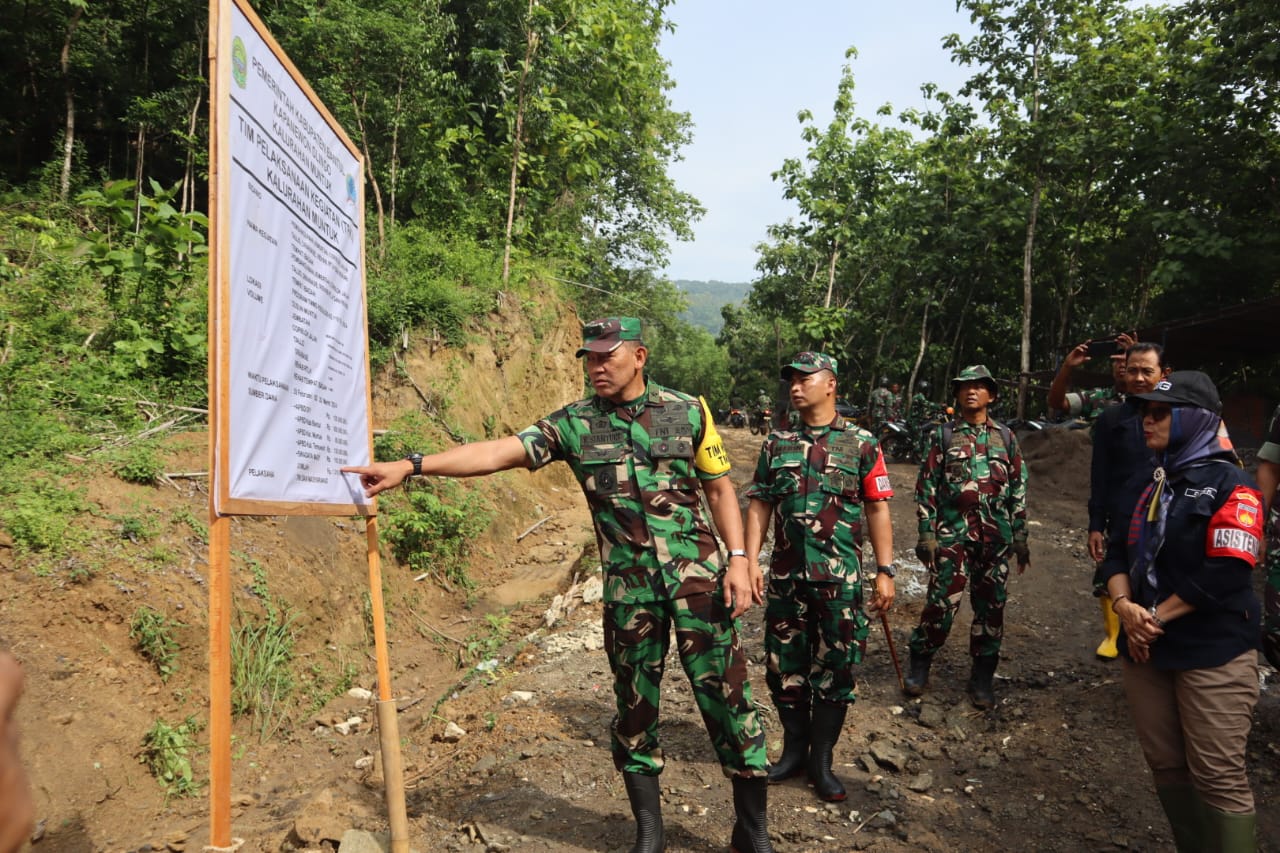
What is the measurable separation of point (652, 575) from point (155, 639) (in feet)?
8.66

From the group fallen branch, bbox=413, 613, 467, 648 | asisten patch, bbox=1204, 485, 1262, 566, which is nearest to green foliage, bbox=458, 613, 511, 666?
fallen branch, bbox=413, 613, 467, 648

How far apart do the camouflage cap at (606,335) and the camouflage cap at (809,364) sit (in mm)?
986

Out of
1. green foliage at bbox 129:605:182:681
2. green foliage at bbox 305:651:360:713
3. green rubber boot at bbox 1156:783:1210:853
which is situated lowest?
green foliage at bbox 305:651:360:713

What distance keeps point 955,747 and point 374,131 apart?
9.97 m

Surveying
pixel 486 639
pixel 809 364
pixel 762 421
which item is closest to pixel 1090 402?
pixel 809 364

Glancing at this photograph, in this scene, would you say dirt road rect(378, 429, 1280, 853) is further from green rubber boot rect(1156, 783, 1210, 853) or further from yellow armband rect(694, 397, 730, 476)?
yellow armband rect(694, 397, 730, 476)

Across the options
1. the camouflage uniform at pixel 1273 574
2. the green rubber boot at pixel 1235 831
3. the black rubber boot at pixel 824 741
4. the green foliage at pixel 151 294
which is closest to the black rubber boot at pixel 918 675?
the black rubber boot at pixel 824 741

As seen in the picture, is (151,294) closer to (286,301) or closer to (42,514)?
(42,514)

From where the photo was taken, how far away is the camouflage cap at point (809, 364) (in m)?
3.39

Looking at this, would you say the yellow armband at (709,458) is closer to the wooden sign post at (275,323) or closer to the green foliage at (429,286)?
the wooden sign post at (275,323)

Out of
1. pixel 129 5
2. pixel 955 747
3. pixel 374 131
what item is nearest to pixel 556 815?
pixel 955 747

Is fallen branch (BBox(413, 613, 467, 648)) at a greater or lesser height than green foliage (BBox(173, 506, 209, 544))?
lesser

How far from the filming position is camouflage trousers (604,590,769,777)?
2.62m

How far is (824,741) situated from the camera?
3336 mm
